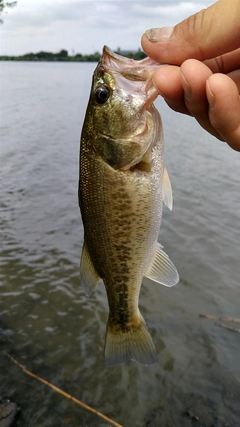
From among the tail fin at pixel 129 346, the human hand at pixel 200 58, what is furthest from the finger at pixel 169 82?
the tail fin at pixel 129 346

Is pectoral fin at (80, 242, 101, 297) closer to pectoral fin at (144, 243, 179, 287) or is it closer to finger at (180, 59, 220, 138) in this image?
pectoral fin at (144, 243, 179, 287)

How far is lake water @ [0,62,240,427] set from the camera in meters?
4.87

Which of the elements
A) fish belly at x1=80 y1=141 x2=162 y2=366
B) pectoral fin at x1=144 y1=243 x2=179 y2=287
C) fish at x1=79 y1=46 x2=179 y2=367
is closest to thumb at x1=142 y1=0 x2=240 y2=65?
fish at x1=79 y1=46 x2=179 y2=367

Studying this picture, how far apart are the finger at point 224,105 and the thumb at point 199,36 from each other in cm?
31

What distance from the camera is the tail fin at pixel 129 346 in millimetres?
2764

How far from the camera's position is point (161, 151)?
2.31 metres

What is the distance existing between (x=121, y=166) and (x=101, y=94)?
42 centimetres

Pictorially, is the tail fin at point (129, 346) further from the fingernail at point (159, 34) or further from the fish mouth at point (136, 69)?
the fingernail at point (159, 34)

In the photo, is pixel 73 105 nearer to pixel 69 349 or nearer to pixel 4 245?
pixel 4 245

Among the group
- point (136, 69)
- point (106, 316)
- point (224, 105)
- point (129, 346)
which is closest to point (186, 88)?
point (224, 105)

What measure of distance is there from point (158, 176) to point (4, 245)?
698cm

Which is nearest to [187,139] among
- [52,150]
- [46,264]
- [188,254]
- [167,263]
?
[52,150]

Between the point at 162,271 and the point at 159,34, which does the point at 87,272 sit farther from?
the point at 159,34

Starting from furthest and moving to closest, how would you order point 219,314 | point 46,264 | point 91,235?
point 46,264
point 219,314
point 91,235
